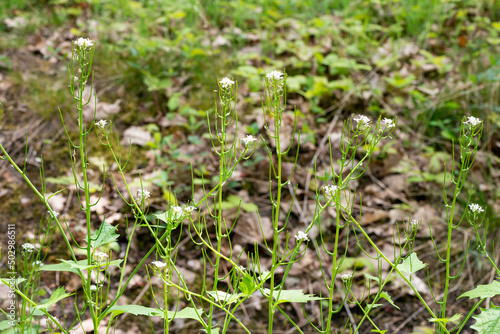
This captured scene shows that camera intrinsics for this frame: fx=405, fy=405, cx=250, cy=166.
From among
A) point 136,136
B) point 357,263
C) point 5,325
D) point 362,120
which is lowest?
point 357,263

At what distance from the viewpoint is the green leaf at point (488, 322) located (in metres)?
1.09

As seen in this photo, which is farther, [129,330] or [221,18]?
[221,18]

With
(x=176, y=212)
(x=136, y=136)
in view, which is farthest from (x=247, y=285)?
(x=136, y=136)

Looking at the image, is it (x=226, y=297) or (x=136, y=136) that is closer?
(x=226, y=297)

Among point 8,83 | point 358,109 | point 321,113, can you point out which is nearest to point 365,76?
point 358,109

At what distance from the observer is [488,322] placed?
1103 mm

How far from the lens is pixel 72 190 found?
258cm

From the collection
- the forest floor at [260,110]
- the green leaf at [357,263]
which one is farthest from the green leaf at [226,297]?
the green leaf at [357,263]

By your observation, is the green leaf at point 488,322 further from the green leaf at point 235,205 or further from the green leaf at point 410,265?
the green leaf at point 235,205

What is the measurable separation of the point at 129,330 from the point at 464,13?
13.3ft

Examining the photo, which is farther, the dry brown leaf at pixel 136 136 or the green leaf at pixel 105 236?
the dry brown leaf at pixel 136 136

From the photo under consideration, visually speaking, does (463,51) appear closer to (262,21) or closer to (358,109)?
(358,109)

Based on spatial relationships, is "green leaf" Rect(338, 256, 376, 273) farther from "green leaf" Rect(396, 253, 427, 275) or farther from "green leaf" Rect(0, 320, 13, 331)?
"green leaf" Rect(0, 320, 13, 331)

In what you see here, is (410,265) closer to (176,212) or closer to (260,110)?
(176,212)
